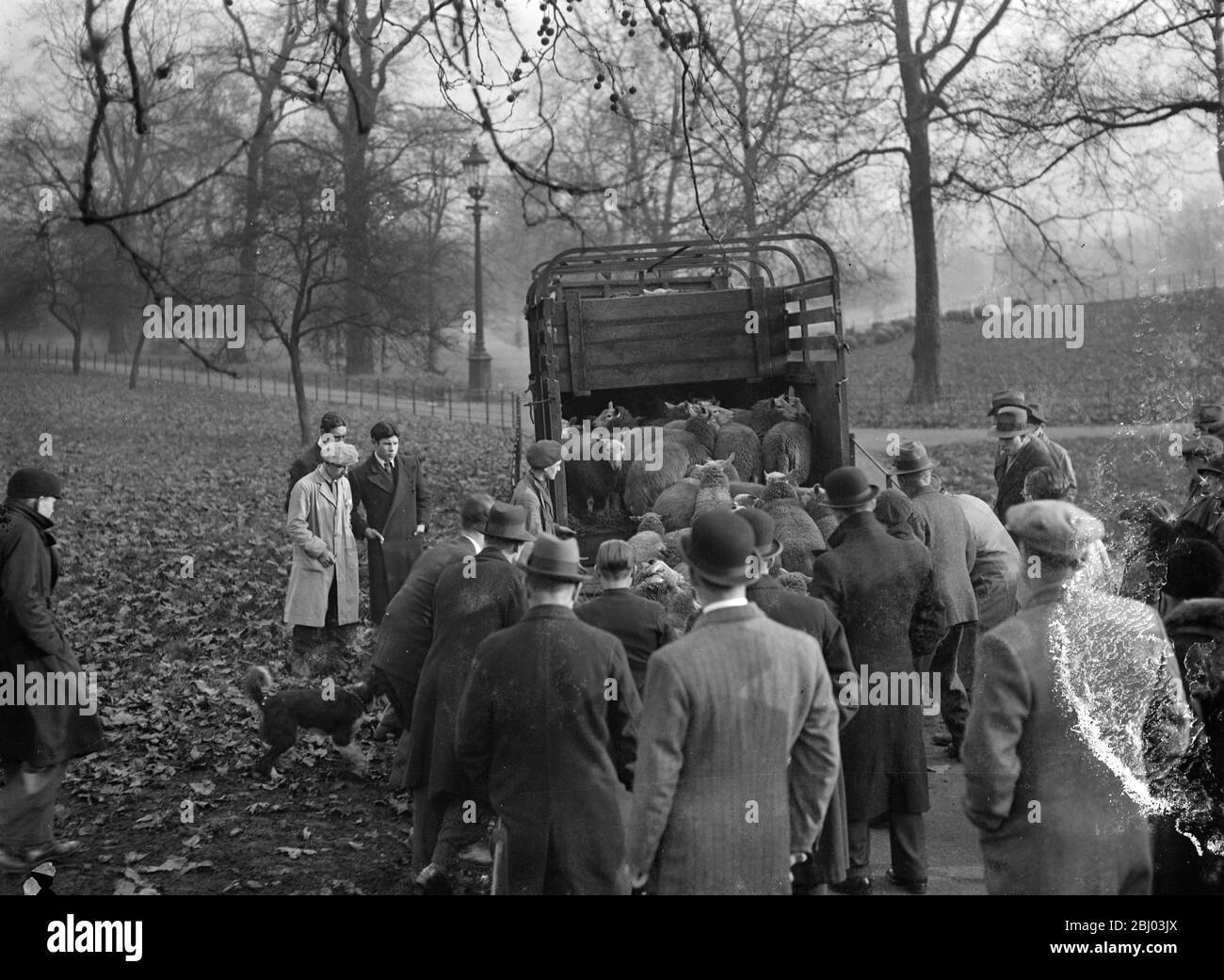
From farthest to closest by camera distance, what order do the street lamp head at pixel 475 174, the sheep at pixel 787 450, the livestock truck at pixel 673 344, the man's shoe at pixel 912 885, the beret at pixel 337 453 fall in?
1. the street lamp head at pixel 475 174
2. the livestock truck at pixel 673 344
3. the sheep at pixel 787 450
4. the beret at pixel 337 453
5. the man's shoe at pixel 912 885

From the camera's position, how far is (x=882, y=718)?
18.0 feet

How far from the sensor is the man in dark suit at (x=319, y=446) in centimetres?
882

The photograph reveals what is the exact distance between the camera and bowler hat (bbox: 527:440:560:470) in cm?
828

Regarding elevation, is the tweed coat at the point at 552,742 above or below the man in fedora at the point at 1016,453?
below

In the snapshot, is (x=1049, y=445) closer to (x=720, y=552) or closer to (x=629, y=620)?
(x=629, y=620)

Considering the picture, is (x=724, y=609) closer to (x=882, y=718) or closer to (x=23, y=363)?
(x=882, y=718)

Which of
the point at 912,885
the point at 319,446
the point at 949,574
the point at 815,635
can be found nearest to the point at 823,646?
the point at 815,635

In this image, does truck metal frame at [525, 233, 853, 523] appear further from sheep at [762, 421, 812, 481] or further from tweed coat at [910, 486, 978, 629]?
tweed coat at [910, 486, 978, 629]

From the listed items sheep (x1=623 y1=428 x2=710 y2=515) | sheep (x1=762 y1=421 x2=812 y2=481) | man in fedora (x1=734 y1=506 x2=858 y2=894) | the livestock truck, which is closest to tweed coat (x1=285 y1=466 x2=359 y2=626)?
the livestock truck

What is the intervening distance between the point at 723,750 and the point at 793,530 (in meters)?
4.43

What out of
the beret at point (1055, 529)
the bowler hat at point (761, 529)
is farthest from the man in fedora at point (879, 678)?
the beret at point (1055, 529)

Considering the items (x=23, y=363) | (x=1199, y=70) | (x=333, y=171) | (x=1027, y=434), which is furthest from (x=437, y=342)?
(x=1027, y=434)

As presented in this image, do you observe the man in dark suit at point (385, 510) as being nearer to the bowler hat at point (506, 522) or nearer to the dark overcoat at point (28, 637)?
the dark overcoat at point (28, 637)
